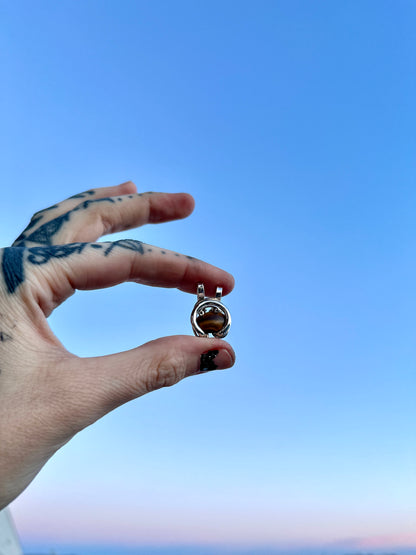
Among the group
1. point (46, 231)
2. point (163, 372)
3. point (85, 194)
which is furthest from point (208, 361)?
point (85, 194)

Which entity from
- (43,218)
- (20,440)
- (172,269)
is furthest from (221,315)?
(43,218)

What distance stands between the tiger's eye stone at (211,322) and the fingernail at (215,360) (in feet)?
1.41

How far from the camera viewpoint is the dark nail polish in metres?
2.03

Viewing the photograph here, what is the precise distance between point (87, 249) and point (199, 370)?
79cm

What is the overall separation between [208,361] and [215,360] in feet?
0.09

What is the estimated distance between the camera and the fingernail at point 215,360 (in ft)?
6.68

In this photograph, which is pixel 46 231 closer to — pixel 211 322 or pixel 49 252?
pixel 49 252

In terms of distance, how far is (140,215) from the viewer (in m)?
3.18

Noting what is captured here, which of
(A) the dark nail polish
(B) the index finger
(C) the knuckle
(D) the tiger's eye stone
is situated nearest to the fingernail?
(A) the dark nail polish

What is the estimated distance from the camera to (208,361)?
205cm

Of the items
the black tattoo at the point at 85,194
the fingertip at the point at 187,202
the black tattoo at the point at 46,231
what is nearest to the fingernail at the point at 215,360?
the black tattoo at the point at 46,231

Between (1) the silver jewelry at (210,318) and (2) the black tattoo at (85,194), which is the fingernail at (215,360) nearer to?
(1) the silver jewelry at (210,318)

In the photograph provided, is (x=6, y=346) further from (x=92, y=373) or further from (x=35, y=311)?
(x=92, y=373)

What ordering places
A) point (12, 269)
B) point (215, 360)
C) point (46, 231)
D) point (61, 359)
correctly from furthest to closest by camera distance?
point (46, 231) < point (12, 269) < point (215, 360) < point (61, 359)
